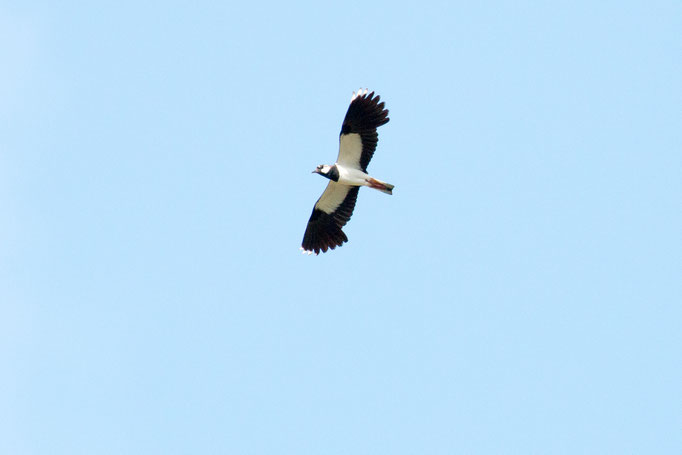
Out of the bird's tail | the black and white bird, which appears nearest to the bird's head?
the black and white bird

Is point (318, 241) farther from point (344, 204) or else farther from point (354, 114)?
point (354, 114)

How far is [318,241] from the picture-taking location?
4541 centimetres

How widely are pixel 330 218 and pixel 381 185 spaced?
2.69m

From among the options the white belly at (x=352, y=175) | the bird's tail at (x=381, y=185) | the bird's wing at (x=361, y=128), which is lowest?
the bird's tail at (x=381, y=185)

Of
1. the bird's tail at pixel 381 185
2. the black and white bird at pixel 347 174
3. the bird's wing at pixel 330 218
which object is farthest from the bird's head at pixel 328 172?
the bird's tail at pixel 381 185

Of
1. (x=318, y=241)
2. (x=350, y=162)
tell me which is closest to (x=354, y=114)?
(x=350, y=162)

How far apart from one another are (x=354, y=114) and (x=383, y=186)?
2.50 m

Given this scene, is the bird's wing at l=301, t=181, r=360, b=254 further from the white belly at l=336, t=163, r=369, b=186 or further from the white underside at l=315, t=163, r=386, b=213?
the white belly at l=336, t=163, r=369, b=186

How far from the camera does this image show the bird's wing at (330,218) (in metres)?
44.7

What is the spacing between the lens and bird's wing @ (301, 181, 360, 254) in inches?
1758

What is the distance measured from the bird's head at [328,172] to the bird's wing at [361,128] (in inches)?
22.0

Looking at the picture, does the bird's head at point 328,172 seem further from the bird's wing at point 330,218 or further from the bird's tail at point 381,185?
the bird's tail at point 381,185

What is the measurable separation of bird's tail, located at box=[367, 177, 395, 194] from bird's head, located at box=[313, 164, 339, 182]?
1088 mm

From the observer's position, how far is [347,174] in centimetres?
4359
